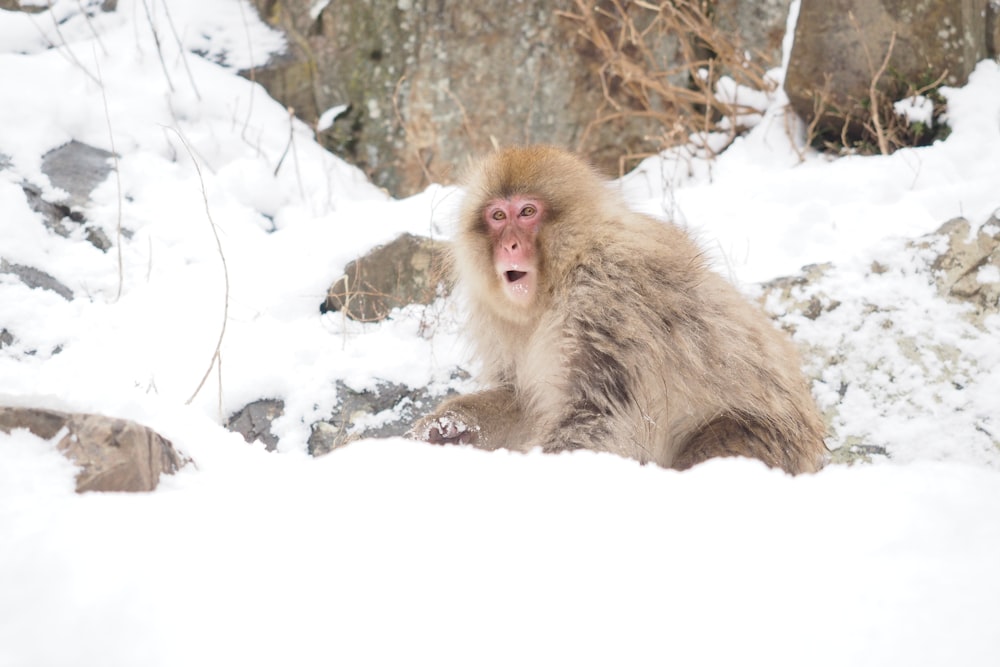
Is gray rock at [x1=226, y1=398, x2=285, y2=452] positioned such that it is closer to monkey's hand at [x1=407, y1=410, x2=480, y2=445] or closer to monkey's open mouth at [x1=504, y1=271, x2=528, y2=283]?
monkey's hand at [x1=407, y1=410, x2=480, y2=445]

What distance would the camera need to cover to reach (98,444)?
172 centimetres

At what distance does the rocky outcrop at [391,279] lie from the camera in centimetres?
467

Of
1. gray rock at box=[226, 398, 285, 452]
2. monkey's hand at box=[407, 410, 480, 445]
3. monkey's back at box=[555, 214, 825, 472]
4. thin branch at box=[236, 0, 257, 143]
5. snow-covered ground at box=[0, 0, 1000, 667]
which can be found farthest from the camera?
thin branch at box=[236, 0, 257, 143]

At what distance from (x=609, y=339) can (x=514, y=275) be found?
0.43 meters

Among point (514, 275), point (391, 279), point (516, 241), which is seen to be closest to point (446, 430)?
point (514, 275)

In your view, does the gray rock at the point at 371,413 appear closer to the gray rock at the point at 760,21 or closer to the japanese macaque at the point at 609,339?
the japanese macaque at the point at 609,339

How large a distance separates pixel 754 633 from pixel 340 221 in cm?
415

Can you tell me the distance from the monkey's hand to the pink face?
0.44 m

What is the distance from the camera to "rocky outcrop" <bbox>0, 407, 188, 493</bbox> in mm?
1668

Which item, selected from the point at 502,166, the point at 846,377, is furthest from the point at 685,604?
the point at 846,377

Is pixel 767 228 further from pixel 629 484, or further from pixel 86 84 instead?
pixel 86 84

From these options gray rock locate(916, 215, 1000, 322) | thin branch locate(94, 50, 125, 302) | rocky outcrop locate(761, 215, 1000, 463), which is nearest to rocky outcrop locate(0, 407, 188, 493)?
thin branch locate(94, 50, 125, 302)

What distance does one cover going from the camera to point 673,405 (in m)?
2.97

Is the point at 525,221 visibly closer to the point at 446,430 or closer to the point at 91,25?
the point at 446,430
